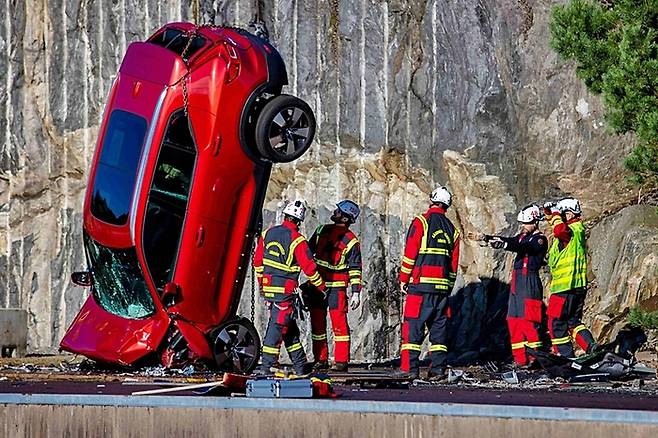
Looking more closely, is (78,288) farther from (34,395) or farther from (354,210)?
(34,395)

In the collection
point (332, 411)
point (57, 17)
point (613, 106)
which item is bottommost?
point (332, 411)

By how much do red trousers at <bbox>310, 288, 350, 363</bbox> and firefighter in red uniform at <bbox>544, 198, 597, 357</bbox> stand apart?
2065 millimetres

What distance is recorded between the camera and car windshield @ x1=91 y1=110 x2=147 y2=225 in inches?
566

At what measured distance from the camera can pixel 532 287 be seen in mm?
15930

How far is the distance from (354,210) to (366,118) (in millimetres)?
3005

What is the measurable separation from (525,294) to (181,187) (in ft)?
12.3

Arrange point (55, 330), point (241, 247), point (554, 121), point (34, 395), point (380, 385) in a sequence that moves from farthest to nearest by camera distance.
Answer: point (55, 330) < point (554, 121) < point (241, 247) < point (380, 385) < point (34, 395)

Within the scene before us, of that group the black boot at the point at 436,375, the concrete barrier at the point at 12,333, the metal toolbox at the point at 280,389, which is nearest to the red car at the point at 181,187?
the black boot at the point at 436,375

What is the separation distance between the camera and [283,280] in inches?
600

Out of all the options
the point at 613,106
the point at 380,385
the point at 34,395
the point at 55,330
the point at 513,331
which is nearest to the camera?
the point at 34,395

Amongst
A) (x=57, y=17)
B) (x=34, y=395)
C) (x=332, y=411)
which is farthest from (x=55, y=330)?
(x=332, y=411)

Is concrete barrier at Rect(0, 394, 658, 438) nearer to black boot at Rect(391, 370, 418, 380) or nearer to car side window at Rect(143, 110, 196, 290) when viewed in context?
car side window at Rect(143, 110, 196, 290)

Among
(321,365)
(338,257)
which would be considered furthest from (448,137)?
(321,365)

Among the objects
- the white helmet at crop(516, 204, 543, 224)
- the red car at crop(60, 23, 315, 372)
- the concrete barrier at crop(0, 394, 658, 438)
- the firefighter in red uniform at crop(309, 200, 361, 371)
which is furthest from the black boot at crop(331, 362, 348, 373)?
the concrete barrier at crop(0, 394, 658, 438)
